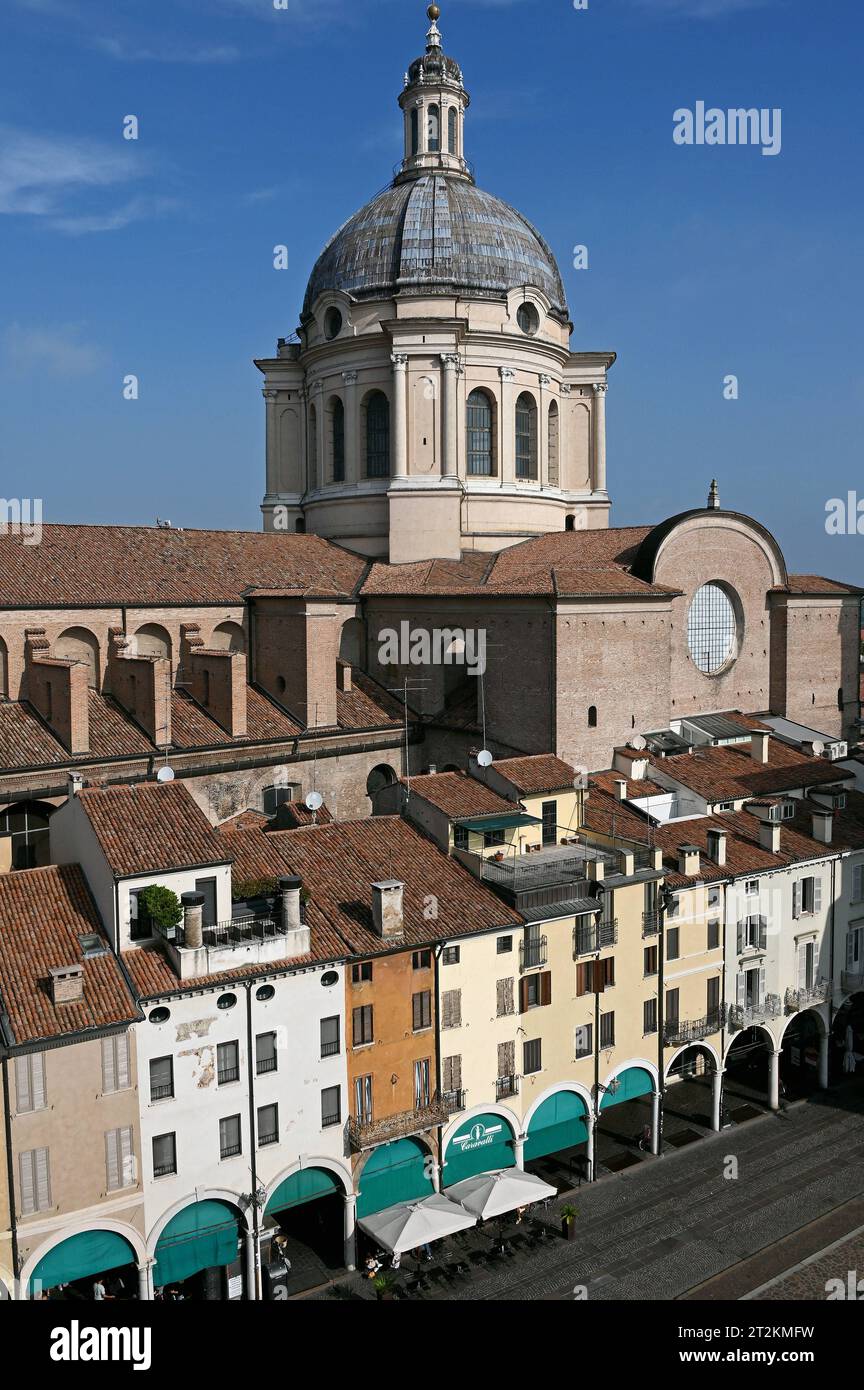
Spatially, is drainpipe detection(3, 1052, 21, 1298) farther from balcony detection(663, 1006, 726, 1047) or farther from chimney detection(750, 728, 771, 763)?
chimney detection(750, 728, 771, 763)

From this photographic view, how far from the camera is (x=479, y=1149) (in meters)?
19.9

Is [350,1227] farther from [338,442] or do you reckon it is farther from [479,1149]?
[338,442]

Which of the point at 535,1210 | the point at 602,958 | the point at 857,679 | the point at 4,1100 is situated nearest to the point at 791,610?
the point at 857,679

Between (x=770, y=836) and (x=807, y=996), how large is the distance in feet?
12.0

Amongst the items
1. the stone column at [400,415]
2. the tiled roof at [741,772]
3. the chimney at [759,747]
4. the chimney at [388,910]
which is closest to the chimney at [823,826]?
the tiled roof at [741,772]

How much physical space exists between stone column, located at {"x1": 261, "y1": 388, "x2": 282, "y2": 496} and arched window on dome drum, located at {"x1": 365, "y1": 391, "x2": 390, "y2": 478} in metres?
5.02

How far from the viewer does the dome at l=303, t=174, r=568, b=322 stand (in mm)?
37844

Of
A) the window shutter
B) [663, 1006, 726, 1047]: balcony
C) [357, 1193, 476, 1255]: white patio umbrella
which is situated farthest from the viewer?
[663, 1006, 726, 1047]: balcony

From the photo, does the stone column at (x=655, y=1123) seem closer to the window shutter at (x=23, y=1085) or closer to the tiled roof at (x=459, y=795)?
the tiled roof at (x=459, y=795)

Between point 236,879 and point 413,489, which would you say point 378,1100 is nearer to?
point 236,879

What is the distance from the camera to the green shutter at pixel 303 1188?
17828 mm

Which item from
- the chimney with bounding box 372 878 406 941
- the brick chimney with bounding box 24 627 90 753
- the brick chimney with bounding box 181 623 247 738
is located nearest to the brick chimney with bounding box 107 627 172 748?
the brick chimney with bounding box 24 627 90 753

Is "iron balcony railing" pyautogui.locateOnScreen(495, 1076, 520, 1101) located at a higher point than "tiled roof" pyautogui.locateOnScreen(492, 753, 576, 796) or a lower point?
lower

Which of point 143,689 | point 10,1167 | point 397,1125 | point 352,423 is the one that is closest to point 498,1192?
point 397,1125
